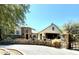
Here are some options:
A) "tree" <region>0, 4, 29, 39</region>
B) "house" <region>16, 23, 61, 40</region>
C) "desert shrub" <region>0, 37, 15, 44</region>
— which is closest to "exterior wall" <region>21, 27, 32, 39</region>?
"house" <region>16, 23, 61, 40</region>

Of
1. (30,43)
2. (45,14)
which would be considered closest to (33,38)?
(30,43)

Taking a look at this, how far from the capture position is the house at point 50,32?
532cm

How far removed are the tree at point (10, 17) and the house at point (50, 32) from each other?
0.48 meters

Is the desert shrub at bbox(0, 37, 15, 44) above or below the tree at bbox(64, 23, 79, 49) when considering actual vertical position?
below

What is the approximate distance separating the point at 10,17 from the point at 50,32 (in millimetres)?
913

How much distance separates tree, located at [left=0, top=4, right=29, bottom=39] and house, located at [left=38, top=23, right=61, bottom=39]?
19.1 inches

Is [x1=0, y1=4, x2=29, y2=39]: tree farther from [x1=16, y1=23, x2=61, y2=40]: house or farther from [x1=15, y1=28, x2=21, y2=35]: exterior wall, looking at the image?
[x1=16, y1=23, x2=61, y2=40]: house

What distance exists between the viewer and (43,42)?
17.8ft

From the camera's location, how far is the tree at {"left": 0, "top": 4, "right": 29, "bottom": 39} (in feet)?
17.6

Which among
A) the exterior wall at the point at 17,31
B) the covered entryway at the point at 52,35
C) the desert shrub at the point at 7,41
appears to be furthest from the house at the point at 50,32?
the desert shrub at the point at 7,41

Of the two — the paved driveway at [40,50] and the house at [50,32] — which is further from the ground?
the house at [50,32]

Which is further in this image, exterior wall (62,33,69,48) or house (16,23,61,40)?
exterior wall (62,33,69,48)

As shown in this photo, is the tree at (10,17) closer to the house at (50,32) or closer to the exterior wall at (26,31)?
the exterior wall at (26,31)
